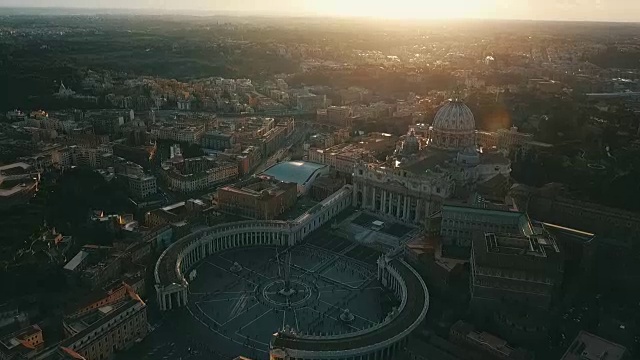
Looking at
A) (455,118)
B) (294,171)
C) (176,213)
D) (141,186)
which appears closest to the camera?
(176,213)

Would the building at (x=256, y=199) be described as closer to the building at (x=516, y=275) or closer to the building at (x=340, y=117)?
the building at (x=516, y=275)

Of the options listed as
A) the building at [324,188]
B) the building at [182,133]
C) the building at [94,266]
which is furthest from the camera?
the building at [182,133]

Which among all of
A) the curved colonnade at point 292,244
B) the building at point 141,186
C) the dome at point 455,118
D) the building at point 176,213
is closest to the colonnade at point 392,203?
the curved colonnade at point 292,244

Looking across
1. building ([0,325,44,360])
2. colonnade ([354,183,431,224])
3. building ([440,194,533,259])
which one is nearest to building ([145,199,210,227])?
colonnade ([354,183,431,224])

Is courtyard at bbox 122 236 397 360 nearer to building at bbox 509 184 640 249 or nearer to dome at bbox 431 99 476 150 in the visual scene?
building at bbox 509 184 640 249

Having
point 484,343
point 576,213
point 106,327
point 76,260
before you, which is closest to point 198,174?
point 76,260

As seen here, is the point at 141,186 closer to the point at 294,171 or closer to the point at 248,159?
the point at 248,159

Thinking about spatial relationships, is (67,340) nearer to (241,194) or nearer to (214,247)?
(214,247)
